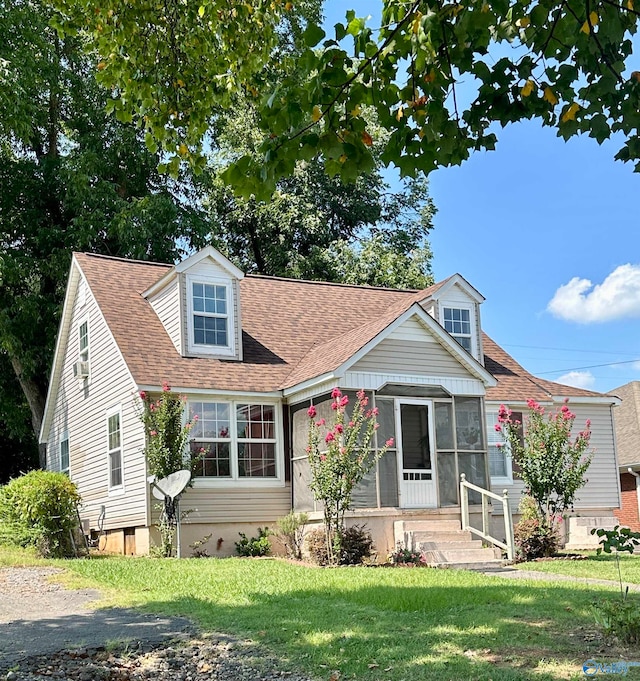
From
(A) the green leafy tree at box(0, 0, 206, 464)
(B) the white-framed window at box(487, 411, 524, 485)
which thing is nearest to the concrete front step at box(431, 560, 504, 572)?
(B) the white-framed window at box(487, 411, 524, 485)

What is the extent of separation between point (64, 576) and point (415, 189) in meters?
26.5

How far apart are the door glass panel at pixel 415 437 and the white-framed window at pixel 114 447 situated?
19.7ft

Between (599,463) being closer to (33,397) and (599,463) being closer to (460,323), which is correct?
(460,323)

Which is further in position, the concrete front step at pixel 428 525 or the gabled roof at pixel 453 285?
the gabled roof at pixel 453 285

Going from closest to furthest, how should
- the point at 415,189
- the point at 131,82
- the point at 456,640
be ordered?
the point at 456,640 → the point at 131,82 → the point at 415,189

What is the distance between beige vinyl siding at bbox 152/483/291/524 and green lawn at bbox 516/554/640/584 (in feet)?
17.1

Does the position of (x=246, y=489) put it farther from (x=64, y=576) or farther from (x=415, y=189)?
(x=415, y=189)

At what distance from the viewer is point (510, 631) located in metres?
7.68

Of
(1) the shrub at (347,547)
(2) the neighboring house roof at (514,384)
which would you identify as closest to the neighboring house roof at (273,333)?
(2) the neighboring house roof at (514,384)

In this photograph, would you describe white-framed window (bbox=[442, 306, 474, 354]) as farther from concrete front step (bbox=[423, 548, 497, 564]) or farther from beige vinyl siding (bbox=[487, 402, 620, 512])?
concrete front step (bbox=[423, 548, 497, 564])

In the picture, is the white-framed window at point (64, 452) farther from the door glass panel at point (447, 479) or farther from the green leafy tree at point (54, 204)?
the door glass panel at point (447, 479)

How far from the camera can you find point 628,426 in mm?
28375

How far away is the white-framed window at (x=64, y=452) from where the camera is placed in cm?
2256

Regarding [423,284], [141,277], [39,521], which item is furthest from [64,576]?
[423,284]
